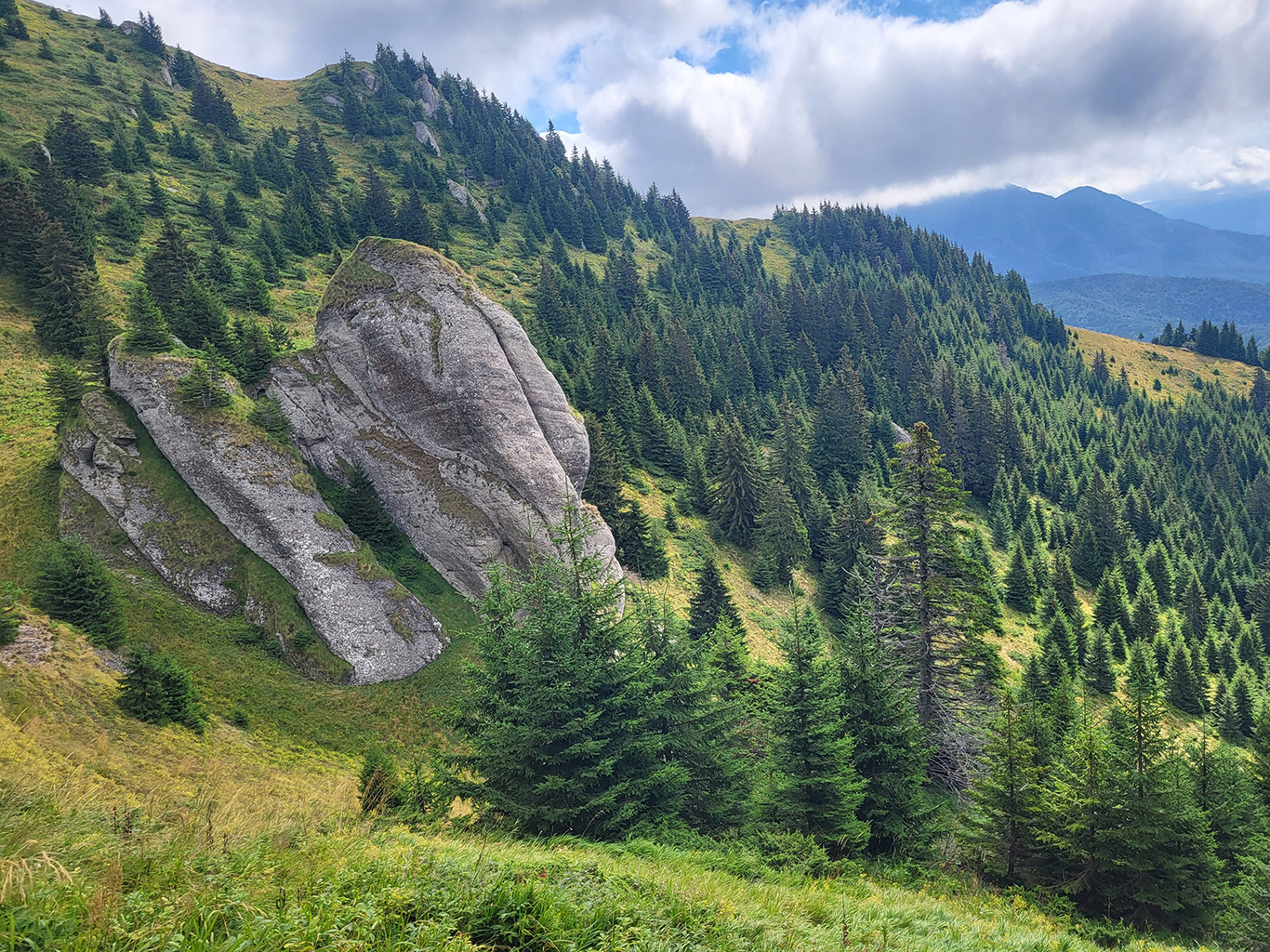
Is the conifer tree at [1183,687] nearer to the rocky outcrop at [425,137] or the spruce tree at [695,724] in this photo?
the spruce tree at [695,724]

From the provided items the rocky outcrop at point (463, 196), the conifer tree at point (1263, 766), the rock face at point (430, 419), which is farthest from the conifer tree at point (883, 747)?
the rocky outcrop at point (463, 196)

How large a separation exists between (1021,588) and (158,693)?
6720 centimetres

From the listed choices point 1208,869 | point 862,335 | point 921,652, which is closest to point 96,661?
point 921,652

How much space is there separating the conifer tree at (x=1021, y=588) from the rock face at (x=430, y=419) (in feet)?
157

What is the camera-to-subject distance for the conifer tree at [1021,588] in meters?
54.6

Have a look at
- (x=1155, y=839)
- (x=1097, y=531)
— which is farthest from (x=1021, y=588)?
(x=1155, y=839)

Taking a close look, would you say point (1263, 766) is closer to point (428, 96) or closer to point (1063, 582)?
point (1063, 582)

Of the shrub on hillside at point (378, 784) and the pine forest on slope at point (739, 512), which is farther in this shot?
the pine forest on slope at point (739, 512)

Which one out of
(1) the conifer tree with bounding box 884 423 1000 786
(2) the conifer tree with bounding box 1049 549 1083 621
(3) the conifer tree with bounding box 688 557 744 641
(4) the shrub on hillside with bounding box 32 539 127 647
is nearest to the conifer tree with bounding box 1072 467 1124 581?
(2) the conifer tree with bounding box 1049 549 1083 621

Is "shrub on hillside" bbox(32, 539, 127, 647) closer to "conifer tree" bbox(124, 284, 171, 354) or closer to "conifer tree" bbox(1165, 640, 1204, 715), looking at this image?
"conifer tree" bbox(124, 284, 171, 354)

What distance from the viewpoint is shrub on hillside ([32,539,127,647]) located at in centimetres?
1816

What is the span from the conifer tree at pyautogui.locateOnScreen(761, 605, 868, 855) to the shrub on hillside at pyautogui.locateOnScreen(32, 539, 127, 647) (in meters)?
22.8

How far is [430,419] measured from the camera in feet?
102

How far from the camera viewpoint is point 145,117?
76688 mm
